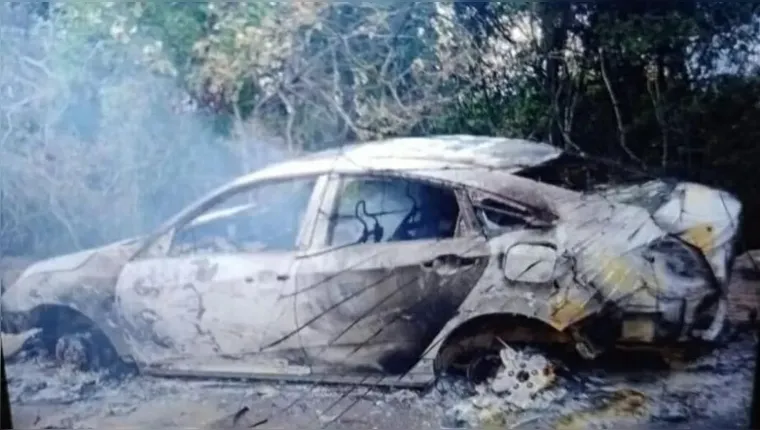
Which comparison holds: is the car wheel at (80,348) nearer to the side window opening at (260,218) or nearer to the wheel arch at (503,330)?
the side window opening at (260,218)

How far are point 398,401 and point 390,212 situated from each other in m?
0.47

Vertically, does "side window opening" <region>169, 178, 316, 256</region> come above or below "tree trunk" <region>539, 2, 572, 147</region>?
below

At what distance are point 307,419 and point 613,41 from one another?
1.17m

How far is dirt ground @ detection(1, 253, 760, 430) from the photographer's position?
93.4 inches

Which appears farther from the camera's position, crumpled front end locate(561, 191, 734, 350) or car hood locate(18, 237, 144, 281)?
car hood locate(18, 237, 144, 281)

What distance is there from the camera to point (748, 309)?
2.34 m

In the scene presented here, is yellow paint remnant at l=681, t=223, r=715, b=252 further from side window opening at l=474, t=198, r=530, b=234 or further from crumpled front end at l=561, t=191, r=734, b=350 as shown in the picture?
side window opening at l=474, t=198, r=530, b=234

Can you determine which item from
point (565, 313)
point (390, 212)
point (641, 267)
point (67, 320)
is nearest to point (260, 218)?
point (390, 212)

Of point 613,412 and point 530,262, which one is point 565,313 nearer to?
point 530,262

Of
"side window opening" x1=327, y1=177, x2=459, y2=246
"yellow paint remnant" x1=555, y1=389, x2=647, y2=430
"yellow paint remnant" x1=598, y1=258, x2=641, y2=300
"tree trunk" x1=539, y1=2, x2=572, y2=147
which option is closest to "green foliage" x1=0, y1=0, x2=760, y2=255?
"tree trunk" x1=539, y1=2, x2=572, y2=147

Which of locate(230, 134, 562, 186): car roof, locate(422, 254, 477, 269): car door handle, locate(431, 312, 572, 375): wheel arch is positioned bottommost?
locate(431, 312, 572, 375): wheel arch

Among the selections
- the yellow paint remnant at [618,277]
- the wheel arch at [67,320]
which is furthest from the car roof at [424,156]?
the wheel arch at [67,320]

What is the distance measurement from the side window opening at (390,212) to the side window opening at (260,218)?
92 mm

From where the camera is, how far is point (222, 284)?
2.41 m
